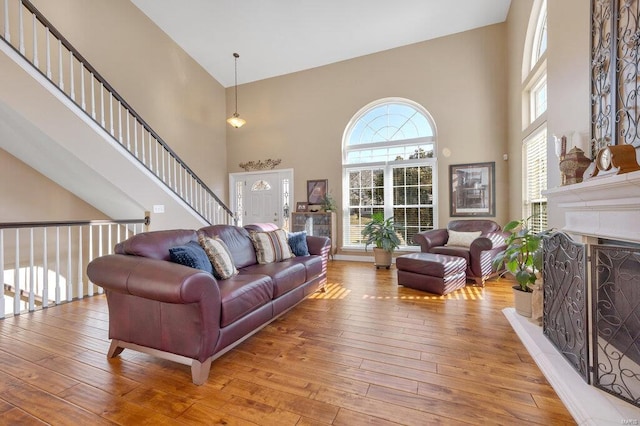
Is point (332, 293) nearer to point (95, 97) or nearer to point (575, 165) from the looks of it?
point (575, 165)

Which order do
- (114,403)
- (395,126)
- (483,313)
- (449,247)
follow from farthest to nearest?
(395,126), (449,247), (483,313), (114,403)

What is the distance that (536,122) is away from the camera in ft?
11.6

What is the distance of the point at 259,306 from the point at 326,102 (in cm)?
500

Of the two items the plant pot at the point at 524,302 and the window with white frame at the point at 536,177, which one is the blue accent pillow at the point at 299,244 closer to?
the plant pot at the point at 524,302

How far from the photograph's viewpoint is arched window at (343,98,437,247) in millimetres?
5324

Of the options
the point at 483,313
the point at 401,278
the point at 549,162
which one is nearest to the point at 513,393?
the point at 483,313

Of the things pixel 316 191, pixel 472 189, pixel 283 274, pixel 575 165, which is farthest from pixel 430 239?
pixel 283 274

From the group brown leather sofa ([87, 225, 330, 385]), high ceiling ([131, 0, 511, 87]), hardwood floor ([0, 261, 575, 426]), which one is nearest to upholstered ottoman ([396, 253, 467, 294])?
hardwood floor ([0, 261, 575, 426])

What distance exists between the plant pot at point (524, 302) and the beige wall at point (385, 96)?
2609 millimetres

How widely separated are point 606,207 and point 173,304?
2.57 metres

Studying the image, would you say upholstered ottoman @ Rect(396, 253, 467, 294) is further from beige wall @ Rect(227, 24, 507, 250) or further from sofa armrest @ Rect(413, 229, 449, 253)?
beige wall @ Rect(227, 24, 507, 250)

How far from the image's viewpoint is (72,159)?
3436mm

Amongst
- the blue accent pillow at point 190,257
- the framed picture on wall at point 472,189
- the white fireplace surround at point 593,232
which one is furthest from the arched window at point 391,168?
the blue accent pillow at point 190,257

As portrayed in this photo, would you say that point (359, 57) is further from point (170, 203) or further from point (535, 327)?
point (535, 327)
